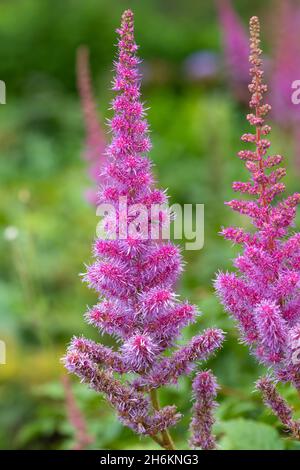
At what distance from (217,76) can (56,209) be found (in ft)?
17.7

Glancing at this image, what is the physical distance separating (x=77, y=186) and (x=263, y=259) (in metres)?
6.74

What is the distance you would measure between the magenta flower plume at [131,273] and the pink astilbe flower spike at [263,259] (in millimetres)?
137

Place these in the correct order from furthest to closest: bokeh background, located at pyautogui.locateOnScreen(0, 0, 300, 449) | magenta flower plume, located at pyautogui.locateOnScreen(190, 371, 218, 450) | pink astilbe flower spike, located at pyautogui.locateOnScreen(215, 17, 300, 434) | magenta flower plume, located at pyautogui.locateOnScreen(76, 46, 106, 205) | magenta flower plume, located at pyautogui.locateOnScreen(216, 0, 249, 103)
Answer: magenta flower plume, located at pyautogui.locateOnScreen(216, 0, 249, 103) < magenta flower plume, located at pyautogui.locateOnScreen(76, 46, 106, 205) < bokeh background, located at pyautogui.locateOnScreen(0, 0, 300, 449) < magenta flower plume, located at pyautogui.locateOnScreen(190, 371, 218, 450) < pink astilbe flower spike, located at pyautogui.locateOnScreen(215, 17, 300, 434)

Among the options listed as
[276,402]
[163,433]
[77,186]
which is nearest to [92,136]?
[163,433]

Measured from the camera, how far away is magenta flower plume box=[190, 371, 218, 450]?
111 inches

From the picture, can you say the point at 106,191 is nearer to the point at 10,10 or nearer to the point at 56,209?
the point at 56,209

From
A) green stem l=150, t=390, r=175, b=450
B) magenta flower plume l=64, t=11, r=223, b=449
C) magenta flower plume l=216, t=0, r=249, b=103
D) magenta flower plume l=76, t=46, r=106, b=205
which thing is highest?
magenta flower plume l=216, t=0, r=249, b=103

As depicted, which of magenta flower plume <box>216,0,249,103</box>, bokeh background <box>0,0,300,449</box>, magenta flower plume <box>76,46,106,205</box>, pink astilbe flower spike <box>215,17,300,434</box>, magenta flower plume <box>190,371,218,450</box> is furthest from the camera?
magenta flower plume <box>216,0,249,103</box>

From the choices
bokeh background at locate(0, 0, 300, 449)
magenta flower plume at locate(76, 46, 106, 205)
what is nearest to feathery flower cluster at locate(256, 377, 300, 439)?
bokeh background at locate(0, 0, 300, 449)

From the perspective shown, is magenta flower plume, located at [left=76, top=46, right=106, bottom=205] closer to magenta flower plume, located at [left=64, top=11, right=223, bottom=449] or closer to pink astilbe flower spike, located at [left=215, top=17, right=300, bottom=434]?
magenta flower plume, located at [left=64, top=11, right=223, bottom=449]

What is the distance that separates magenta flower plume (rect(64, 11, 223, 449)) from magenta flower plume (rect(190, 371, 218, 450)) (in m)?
0.09

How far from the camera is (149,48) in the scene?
15898 mm

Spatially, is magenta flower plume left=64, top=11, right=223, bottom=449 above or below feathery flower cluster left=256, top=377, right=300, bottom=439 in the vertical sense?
above

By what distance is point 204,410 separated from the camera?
9.53ft
